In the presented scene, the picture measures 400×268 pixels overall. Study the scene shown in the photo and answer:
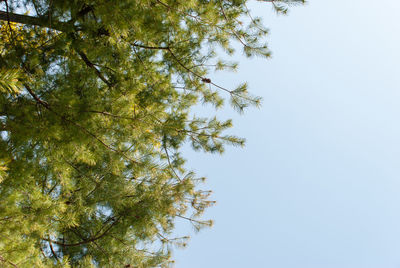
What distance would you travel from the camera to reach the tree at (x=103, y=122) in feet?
8.01

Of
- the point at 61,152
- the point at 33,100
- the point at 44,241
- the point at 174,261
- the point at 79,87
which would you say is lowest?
the point at 174,261

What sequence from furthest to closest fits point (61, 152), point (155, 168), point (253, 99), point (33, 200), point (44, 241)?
point (44, 241), point (253, 99), point (155, 168), point (61, 152), point (33, 200)

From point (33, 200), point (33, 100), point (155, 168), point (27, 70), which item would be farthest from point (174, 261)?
point (27, 70)

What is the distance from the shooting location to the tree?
244cm

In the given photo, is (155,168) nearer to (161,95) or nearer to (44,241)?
(161,95)

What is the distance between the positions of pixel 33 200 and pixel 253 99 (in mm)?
2497

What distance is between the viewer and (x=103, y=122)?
104 inches

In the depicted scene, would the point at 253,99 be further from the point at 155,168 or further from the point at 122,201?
the point at 122,201

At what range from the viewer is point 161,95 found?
3.66m

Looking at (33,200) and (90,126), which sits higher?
(90,126)

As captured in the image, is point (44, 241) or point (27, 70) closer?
point (27, 70)

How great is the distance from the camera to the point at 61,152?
8.63ft

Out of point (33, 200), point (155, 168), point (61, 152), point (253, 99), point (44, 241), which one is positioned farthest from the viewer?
point (44, 241)

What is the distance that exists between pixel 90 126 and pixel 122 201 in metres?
1.13
